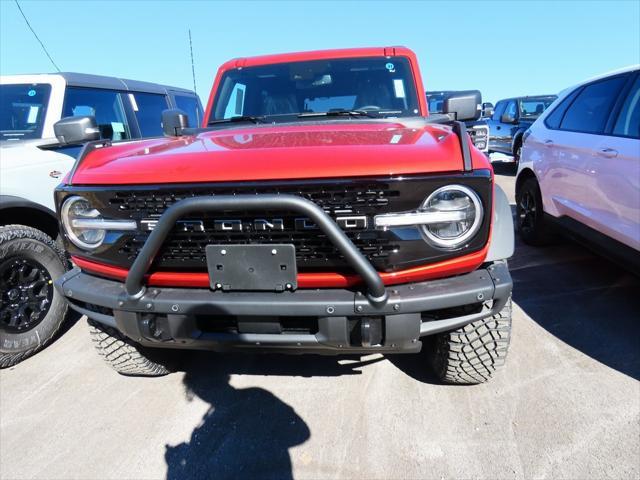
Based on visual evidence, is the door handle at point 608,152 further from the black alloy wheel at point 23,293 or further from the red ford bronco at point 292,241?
the black alloy wheel at point 23,293

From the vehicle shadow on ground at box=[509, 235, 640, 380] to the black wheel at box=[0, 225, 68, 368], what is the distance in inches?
140

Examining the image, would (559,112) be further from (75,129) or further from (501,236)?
(75,129)

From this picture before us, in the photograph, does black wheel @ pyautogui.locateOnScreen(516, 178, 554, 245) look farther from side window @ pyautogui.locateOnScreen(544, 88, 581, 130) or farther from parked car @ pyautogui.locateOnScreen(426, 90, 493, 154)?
parked car @ pyautogui.locateOnScreen(426, 90, 493, 154)

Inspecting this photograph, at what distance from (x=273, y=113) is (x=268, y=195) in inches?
65.7

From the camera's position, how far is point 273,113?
9.97 feet

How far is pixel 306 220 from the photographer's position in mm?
1652

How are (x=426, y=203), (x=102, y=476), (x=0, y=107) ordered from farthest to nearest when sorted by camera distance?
(x=0, y=107)
(x=102, y=476)
(x=426, y=203)

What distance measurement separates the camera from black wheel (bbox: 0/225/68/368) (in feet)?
9.32

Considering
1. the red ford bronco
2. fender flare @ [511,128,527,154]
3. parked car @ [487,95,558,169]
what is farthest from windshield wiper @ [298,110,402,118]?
parked car @ [487,95,558,169]

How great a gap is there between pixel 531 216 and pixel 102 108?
→ 4759 millimetres

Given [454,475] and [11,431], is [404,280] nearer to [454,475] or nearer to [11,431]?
[454,475]

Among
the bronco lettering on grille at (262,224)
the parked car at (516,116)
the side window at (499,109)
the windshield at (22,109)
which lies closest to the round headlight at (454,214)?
the bronco lettering on grille at (262,224)

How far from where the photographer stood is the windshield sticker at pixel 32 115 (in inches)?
144

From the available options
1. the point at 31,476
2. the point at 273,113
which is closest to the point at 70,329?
the point at 31,476
